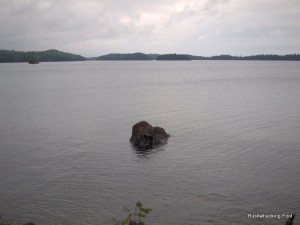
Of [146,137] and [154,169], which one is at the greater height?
[146,137]

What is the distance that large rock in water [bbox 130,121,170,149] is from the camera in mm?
37594

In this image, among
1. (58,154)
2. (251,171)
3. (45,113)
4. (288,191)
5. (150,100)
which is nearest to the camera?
(288,191)

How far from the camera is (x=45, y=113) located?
59406mm

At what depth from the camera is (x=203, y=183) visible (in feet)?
87.7

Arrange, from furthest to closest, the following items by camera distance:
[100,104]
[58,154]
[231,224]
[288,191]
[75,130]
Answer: [100,104] < [75,130] < [58,154] < [288,191] < [231,224]

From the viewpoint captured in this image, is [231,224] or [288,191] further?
[288,191]

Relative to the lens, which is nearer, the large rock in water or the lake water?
the lake water

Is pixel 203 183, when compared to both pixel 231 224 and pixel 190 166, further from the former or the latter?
pixel 231 224

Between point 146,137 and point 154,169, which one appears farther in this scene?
point 146,137

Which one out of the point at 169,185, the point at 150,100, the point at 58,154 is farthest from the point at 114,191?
the point at 150,100

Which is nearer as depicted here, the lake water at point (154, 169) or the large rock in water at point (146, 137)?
the lake water at point (154, 169)

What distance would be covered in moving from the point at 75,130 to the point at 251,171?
24013 mm

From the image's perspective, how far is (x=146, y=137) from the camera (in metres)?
38.2

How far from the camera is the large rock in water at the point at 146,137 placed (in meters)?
37.6
